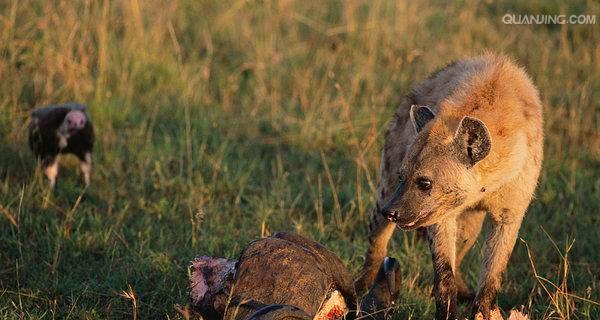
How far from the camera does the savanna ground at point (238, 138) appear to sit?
13.5 feet

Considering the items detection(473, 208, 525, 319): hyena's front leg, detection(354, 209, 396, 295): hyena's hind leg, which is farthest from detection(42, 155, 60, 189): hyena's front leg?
detection(473, 208, 525, 319): hyena's front leg

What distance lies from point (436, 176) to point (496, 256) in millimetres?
570

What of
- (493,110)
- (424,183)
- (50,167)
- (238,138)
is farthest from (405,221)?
(238,138)

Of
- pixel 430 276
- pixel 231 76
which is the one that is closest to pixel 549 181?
pixel 430 276

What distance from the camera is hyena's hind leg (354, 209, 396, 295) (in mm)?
4141

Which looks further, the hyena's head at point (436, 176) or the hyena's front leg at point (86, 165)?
the hyena's front leg at point (86, 165)

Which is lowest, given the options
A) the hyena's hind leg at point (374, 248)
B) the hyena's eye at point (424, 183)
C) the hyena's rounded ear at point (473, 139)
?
the hyena's hind leg at point (374, 248)

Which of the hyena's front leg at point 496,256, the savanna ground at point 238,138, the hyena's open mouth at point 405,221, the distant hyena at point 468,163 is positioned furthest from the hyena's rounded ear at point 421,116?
the savanna ground at point 238,138

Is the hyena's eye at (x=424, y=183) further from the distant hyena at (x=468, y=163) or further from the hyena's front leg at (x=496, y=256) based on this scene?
the hyena's front leg at (x=496, y=256)

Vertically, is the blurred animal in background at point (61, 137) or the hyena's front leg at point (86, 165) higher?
the blurred animal in background at point (61, 137)

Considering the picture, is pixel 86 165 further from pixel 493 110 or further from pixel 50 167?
pixel 493 110

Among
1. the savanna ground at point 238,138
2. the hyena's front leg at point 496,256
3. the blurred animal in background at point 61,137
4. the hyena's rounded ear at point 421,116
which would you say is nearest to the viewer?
the hyena's rounded ear at point 421,116

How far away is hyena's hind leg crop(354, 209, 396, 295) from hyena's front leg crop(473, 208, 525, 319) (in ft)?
1.89

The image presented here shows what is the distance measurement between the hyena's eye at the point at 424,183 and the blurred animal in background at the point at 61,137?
2.33 meters
